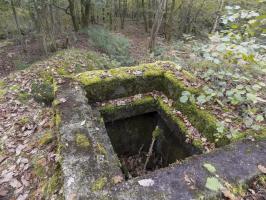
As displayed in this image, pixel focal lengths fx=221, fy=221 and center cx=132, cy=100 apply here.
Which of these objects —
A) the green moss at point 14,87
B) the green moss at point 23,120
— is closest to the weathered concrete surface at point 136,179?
the green moss at point 23,120

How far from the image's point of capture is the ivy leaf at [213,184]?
6.15 feet

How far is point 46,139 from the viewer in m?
3.23

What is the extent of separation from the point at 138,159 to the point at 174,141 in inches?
39.8

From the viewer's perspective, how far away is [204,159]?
7.57 ft

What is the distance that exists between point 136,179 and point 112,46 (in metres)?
9.06

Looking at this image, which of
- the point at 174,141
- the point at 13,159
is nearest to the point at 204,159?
the point at 174,141

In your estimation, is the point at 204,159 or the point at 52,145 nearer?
the point at 204,159

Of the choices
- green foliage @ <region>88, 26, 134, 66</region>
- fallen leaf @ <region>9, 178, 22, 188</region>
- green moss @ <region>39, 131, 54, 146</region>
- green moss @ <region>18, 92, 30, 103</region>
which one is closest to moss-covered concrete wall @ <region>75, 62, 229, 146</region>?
green moss @ <region>39, 131, 54, 146</region>

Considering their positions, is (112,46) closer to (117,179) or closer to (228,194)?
(117,179)

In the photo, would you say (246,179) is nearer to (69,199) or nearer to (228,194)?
(228,194)

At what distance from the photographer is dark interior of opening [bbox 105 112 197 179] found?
3.88m

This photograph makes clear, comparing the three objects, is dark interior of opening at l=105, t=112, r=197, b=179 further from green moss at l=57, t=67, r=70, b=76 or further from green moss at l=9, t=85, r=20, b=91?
green moss at l=57, t=67, r=70, b=76

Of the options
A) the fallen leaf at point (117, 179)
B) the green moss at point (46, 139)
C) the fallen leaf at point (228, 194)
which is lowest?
the green moss at point (46, 139)

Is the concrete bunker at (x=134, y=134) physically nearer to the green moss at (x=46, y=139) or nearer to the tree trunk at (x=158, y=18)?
the green moss at (x=46, y=139)
